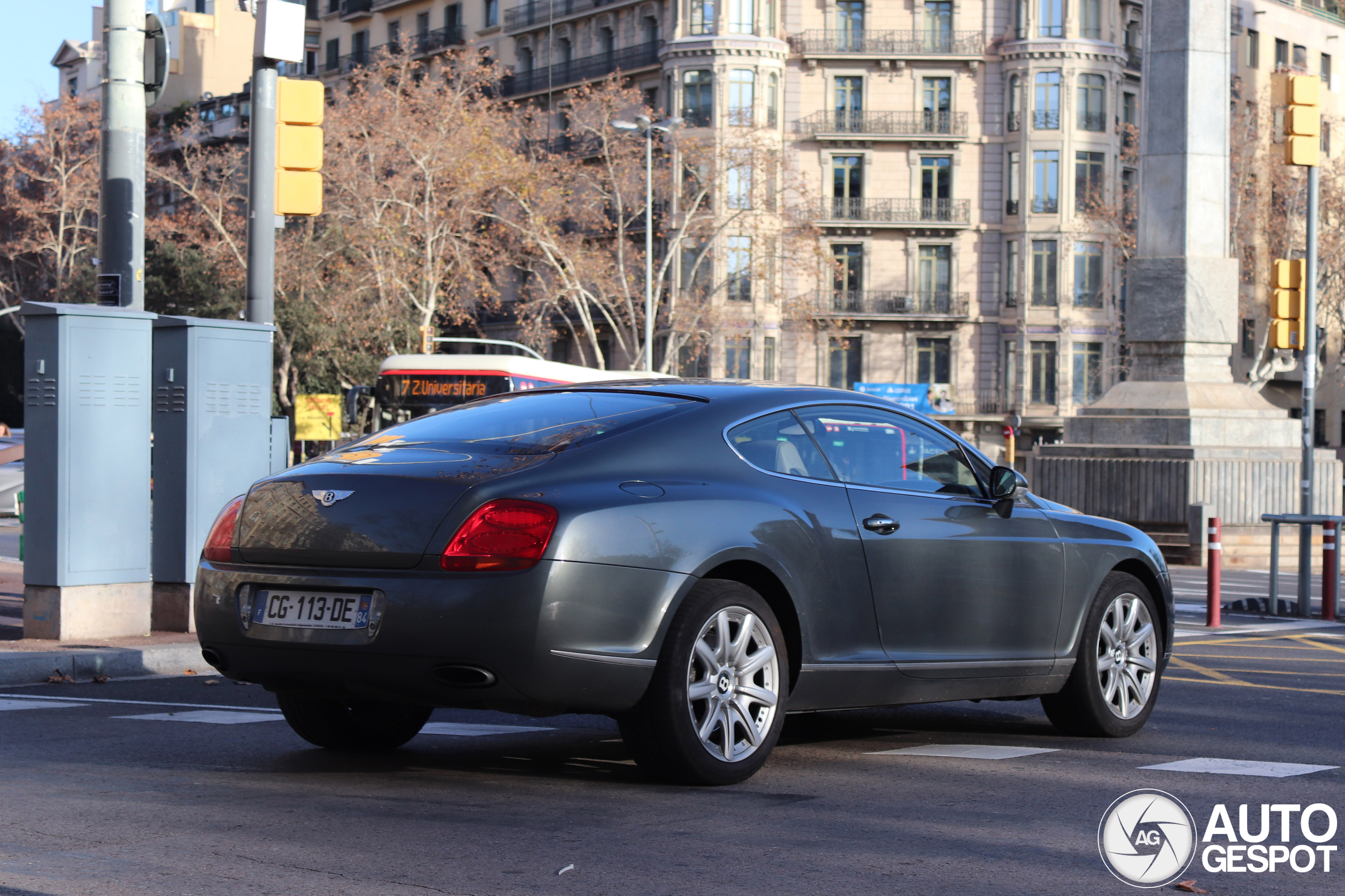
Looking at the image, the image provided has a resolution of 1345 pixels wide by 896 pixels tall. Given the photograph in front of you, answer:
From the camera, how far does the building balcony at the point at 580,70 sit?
66062mm

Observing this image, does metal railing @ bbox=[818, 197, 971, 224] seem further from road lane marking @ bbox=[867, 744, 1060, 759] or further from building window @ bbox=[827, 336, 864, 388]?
road lane marking @ bbox=[867, 744, 1060, 759]

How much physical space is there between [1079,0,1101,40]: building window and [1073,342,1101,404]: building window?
11198 mm

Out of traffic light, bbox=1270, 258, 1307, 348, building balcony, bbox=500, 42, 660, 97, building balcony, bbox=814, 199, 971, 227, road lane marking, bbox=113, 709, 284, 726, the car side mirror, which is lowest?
road lane marking, bbox=113, 709, 284, 726

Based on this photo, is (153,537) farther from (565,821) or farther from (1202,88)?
(1202,88)

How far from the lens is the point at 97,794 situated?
5.44 m

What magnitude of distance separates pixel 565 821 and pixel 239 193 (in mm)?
52731

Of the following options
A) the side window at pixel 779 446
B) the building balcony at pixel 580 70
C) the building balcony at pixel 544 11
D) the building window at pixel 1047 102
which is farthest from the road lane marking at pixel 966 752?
the building balcony at pixel 544 11

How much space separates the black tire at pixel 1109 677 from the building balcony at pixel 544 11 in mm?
63042

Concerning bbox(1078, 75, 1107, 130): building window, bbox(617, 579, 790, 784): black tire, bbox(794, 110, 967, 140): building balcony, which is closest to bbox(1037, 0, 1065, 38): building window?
bbox(1078, 75, 1107, 130): building window

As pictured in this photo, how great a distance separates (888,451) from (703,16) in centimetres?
5862

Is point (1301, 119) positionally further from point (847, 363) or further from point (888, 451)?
point (847, 363)

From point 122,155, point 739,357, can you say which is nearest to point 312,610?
point 122,155

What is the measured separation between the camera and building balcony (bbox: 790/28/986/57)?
63.8 m

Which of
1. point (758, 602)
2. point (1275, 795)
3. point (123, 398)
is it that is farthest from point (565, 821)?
point (123, 398)
